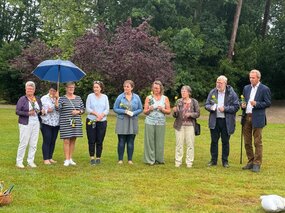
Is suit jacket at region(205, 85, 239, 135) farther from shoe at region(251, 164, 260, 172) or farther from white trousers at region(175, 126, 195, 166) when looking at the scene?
shoe at region(251, 164, 260, 172)

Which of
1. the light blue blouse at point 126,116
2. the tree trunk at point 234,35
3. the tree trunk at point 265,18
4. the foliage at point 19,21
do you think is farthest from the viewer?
the foliage at point 19,21

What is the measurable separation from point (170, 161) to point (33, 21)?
1561 inches

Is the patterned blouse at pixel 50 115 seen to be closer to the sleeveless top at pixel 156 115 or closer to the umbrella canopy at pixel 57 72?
the umbrella canopy at pixel 57 72

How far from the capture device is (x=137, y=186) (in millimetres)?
7328

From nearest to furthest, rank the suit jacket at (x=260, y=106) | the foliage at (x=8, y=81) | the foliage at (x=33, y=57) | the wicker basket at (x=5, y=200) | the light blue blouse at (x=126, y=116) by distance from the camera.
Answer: the wicker basket at (x=5, y=200) < the suit jacket at (x=260, y=106) < the light blue blouse at (x=126, y=116) < the foliage at (x=33, y=57) < the foliage at (x=8, y=81)

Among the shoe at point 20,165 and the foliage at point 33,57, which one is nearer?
the shoe at point 20,165

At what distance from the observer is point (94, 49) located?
24766mm

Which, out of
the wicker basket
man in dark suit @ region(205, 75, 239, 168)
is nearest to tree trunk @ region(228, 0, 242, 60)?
man in dark suit @ region(205, 75, 239, 168)

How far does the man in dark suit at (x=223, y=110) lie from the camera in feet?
29.8

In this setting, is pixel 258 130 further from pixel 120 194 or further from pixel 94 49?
pixel 94 49

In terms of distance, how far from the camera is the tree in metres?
23.1

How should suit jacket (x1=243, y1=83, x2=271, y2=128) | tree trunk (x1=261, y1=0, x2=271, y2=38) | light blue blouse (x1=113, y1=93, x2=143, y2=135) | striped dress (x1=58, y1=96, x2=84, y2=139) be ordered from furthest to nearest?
tree trunk (x1=261, y1=0, x2=271, y2=38), light blue blouse (x1=113, y1=93, x2=143, y2=135), striped dress (x1=58, y1=96, x2=84, y2=139), suit jacket (x1=243, y1=83, x2=271, y2=128)

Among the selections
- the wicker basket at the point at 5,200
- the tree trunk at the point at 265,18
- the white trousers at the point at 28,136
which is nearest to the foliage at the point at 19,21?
the tree trunk at the point at 265,18

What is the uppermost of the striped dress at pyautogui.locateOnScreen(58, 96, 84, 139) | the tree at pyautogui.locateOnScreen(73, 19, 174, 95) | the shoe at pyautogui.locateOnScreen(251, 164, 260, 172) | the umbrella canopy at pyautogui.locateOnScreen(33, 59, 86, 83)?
the tree at pyautogui.locateOnScreen(73, 19, 174, 95)
